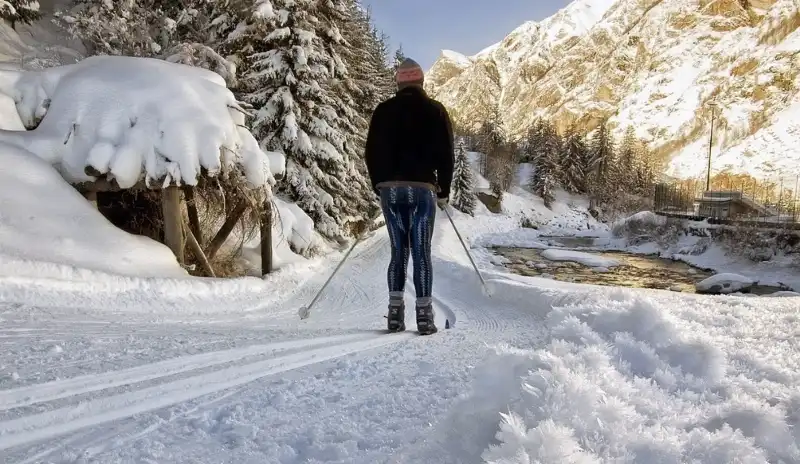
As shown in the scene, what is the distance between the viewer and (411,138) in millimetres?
3561

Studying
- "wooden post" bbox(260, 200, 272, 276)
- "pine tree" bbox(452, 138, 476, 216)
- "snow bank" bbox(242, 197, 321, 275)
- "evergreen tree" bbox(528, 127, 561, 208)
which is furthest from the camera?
"evergreen tree" bbox(528, 127, 561, 208)

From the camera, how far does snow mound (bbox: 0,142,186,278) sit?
15.5 ft

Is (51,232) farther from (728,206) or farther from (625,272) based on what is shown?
(728,206)

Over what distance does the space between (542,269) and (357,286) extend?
12.8m

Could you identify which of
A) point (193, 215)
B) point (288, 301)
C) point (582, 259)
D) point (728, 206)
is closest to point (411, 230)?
point (288, 301)

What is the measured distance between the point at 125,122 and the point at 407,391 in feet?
19.5

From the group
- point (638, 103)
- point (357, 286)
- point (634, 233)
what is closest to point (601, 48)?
point (638, 103)

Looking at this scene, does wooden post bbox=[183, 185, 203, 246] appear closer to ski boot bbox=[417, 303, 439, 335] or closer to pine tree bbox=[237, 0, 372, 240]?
pine tree bbox=[237, 0, 372, 240]


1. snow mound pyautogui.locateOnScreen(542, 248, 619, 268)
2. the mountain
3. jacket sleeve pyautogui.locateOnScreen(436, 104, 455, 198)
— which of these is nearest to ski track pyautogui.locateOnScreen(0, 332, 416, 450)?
jacket sleeve pyautogui.locateOnScreen(436, 104, 455, 198)

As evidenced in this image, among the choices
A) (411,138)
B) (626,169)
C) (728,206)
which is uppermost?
(626,169)

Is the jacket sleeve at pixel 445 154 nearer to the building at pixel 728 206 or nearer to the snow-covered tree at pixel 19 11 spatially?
the snow-covered tree at pixel 19 11

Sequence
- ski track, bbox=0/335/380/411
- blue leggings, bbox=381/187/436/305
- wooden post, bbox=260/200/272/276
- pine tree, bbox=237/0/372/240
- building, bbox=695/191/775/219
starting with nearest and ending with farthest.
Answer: ski track, bbox=0/335/380/411, blue leggings, bbox=381/187/436/305, wooden post, bbox=260/200/272/276, pine tree, bbox=237/0/372/240, building, bbox=695/191/775/219

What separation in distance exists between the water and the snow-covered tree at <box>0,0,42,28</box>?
1943 cm

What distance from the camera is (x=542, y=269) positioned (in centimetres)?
1875
